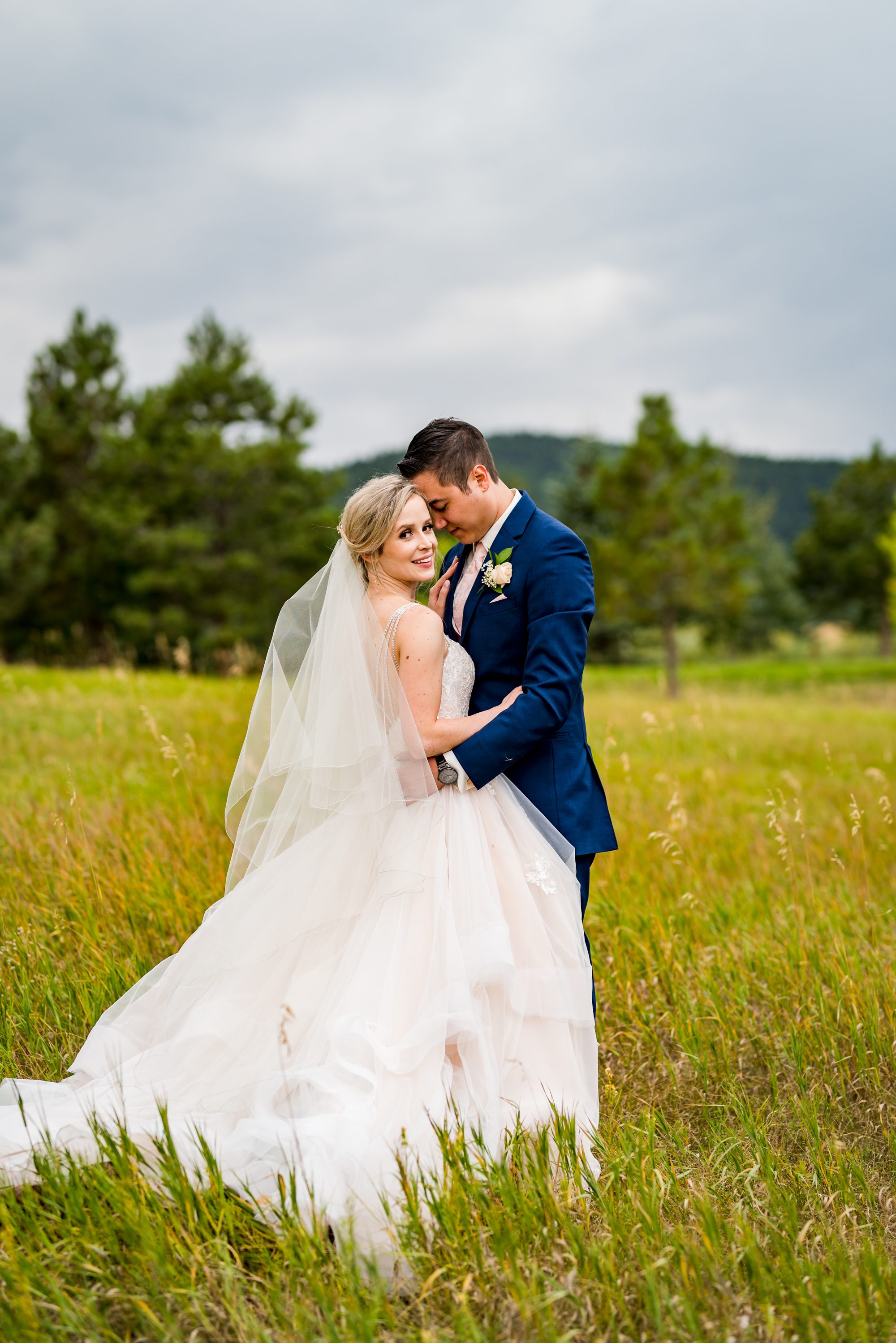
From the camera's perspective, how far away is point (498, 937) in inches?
118

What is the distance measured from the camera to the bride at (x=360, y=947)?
8.86 ft

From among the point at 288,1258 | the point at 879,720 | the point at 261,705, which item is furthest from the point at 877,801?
the point at 879,720

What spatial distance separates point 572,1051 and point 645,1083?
1.97ft

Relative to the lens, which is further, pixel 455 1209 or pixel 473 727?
pixel 473 727

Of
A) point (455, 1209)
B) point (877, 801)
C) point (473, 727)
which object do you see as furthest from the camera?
point (877, 801)

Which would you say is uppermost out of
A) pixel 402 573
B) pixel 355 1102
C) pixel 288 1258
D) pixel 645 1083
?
pixel 402 573

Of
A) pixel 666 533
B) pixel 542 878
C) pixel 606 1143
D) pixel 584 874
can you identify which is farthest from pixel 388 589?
pixel 666 533

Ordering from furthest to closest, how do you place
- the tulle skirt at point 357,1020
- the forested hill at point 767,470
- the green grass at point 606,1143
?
the forested hill at point 767,470 → the tulle skirt at point 357,1020 → the green grass at point 606,1143

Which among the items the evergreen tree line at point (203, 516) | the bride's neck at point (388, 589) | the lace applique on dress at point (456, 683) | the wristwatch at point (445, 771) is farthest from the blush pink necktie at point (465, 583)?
the evergreen tree line at point (203, 516)

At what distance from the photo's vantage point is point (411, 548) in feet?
10.8

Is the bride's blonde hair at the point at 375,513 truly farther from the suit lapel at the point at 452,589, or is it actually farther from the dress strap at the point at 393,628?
the suit lapel at the point at 452,589

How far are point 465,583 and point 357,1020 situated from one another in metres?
1.67

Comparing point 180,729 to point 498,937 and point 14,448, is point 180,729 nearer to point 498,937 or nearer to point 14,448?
point 498,937

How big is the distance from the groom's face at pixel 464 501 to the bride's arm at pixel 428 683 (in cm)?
40
